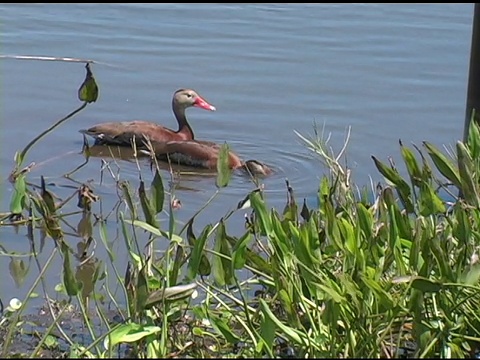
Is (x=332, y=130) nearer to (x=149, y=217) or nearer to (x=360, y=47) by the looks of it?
(x=360, y=47)

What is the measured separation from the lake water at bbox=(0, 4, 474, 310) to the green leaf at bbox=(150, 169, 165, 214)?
1710mm

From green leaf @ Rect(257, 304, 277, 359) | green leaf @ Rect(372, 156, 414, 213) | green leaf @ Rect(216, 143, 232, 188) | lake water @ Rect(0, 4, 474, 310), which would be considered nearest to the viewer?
green leaf @ Rect(257, 304, 277, 359)

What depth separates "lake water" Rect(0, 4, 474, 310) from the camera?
671 cm

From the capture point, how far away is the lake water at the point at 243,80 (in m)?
6.71

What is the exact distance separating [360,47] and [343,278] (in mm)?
6563

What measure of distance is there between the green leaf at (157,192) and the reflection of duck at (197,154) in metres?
3.34

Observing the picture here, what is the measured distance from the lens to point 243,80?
835 centimetres

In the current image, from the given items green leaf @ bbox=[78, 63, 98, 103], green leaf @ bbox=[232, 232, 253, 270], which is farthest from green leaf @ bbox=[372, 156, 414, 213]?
green leaf @ bbox=[78, 63, 98, 103]

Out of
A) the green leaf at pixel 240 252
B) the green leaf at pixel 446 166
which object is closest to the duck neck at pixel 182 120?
the green leaf at pixel 446 166

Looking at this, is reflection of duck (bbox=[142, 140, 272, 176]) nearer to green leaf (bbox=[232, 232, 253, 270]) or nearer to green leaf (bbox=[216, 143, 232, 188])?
green leaf (bbox=[216, 143, 232, 188])

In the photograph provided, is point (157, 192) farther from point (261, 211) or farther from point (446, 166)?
point (446, 166)

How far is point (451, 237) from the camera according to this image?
3.36 m

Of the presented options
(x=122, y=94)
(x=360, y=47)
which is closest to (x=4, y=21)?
(x=122, y=94)

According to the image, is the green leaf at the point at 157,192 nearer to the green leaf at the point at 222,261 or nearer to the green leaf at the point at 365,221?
the green leaf at the point at 222,261
